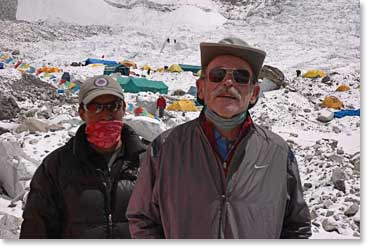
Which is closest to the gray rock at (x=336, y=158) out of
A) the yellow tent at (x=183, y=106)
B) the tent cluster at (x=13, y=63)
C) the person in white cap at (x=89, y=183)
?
the yellow tent at (x=183, y=106)

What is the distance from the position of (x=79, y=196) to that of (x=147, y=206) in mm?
239

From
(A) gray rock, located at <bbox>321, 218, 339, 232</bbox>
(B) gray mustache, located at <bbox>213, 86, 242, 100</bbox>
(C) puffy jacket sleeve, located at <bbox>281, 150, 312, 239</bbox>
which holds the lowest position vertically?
(A) gray rock, located at <bbox>321, 218, 339, 232</bbox>

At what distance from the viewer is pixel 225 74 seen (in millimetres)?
791

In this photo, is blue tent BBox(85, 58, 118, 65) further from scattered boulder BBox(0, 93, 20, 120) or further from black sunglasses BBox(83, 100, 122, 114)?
black sunglasses BBox(83, 100, 122, 114)

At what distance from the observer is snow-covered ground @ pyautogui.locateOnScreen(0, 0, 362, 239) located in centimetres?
153

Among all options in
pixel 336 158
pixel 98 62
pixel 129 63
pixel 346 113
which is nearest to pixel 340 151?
pixel 336 158

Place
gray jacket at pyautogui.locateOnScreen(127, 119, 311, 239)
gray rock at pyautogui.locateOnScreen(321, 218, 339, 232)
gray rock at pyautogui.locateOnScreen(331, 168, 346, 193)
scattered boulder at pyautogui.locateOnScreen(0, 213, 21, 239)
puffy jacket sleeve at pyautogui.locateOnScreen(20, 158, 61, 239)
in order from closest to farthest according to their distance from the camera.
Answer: gray jacket at pyautogui.locateOnScreen(127, 119, 311, 239) < puffy jacket sleeve at pyautogui.locateOnScreen(20, 158, 61, 239) < scattered boulder at pyautogui.locateOnScreen(0, 213, 21, 239) < gray rock at pyautogui.locateOnScreen(321, 218, 339, 232) < gray rock at pyautogui.locateOnScreen(331, 168, 346, 193)

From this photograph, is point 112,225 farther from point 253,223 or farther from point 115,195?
point 253,223

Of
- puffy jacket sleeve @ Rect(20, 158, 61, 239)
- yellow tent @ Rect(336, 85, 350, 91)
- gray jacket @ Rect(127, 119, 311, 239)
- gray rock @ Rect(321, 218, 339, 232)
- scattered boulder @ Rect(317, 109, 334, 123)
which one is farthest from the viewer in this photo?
scattered boulder @ Rect(317, 109, 334, 123)

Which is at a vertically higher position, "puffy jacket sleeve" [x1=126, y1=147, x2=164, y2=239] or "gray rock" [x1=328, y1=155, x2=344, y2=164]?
"puffy jacket sleeve" [x1=126, y1=147, x2=164, y2=239]

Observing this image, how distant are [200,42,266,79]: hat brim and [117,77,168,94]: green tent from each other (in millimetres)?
654

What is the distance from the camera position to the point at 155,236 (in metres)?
0.79

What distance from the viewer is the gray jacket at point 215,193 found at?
2.52 ft

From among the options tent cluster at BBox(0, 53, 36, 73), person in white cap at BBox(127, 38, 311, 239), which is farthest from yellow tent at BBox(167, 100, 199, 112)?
person in white cap at BBox(127, 38, 311, 239)
